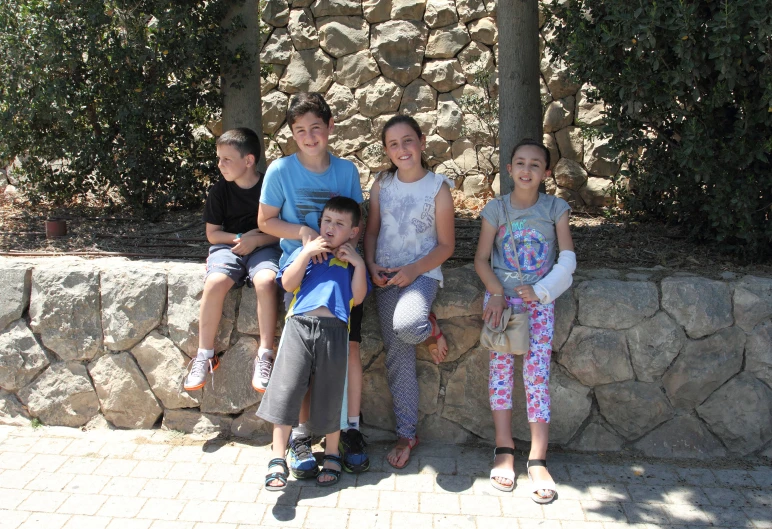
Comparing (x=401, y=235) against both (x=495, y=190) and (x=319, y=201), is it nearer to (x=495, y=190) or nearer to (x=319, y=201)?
(x=319, y=201)

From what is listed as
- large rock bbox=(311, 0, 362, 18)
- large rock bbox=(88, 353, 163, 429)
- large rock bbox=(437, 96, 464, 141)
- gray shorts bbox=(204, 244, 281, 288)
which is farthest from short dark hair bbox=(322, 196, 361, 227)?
large rock bbox=(311, 0, 362, 18)

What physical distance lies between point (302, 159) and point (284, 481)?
58.6 inches

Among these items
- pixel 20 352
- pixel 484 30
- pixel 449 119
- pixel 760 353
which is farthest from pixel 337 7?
pixel 760 353

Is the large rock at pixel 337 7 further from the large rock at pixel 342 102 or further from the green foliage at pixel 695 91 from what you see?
the green foliage at pixel 695 91

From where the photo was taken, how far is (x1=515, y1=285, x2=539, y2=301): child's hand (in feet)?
10.2

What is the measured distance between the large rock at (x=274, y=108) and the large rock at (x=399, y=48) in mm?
996

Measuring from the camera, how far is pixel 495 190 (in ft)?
20.7

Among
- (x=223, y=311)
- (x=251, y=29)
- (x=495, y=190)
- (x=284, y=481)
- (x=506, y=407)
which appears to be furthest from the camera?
(x=495, y=190)

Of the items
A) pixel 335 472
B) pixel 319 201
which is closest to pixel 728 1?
pixel 319 201

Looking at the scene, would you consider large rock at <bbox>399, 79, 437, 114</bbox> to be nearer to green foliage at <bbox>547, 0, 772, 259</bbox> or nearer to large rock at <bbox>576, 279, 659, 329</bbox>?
green foliage at <bbox>547, 0, 772, 259</bbox>

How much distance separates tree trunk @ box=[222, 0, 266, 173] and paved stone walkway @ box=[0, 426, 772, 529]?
2027 millimetres

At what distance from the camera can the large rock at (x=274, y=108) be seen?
22.3ft

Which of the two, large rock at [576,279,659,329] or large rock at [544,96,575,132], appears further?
large rock at [544,96,575,132]

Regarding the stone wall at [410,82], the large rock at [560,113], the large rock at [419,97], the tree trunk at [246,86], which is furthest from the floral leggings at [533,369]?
the large rock at [419,97]
